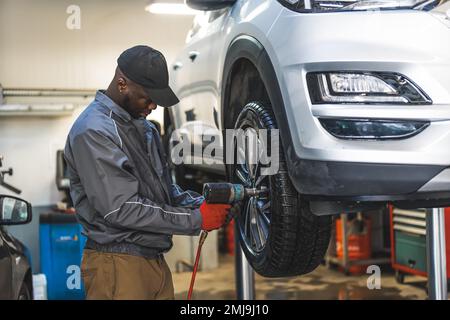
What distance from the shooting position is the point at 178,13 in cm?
417

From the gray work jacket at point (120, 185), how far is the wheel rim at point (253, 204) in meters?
0.22

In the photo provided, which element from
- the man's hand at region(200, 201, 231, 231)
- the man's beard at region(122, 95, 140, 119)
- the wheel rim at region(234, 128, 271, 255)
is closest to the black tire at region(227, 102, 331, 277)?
the wheel rim at region(234, 128, 271, 255)

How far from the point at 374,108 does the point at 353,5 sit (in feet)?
1.03

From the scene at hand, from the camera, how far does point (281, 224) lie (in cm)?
183

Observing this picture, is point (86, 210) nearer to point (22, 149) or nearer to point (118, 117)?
point (118, 117)

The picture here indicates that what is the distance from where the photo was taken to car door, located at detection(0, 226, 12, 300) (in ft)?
6.76

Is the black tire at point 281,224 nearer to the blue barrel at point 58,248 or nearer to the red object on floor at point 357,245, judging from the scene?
the blue barrel at point 58,248

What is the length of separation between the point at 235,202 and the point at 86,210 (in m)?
0.48

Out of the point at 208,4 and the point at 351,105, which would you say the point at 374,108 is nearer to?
the point at 351,105

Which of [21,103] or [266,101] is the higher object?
[21,103]

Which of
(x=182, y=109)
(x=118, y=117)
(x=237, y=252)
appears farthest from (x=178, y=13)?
(x=118, y=117)

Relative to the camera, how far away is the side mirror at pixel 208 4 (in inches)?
83.3

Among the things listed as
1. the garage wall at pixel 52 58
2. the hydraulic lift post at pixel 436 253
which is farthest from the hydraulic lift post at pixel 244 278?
the garage wall at pixel 52 58

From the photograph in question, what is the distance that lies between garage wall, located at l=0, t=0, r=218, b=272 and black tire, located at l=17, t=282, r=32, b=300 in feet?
4.82
